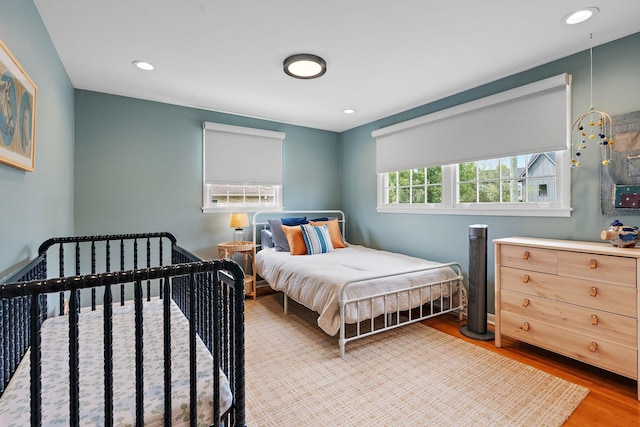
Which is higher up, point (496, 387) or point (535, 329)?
point (535, 329)

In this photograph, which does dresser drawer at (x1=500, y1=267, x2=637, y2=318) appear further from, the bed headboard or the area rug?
the bed headboard

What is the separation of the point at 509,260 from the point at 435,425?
1392mm

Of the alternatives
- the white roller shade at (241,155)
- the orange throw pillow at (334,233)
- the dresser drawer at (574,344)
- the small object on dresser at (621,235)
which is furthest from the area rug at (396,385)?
the white roller shade at (241,155)

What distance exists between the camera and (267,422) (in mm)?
1684

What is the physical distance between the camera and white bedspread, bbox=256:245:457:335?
95.4 inches

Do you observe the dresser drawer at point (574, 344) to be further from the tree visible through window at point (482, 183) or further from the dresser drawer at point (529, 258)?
the tree visible through window at point (482, 183)

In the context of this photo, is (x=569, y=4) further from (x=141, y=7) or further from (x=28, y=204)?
(x=28, y=204)

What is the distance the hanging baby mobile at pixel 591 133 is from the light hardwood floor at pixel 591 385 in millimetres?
1440

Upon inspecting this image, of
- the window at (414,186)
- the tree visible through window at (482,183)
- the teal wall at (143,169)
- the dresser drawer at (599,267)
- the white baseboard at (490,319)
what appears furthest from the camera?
the window at (414,186)

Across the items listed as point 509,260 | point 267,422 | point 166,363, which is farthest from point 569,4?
point 267,422

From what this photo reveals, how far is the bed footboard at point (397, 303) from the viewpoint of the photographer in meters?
2.40

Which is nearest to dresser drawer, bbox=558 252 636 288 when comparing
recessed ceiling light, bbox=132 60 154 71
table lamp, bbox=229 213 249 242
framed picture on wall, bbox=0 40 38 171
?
table lamp, bbox=229 213 249 242

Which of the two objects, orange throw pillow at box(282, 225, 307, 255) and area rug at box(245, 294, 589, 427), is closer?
area rug at box(245, 294, 589, 427)

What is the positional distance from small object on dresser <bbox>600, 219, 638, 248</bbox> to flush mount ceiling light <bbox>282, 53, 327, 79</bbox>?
2.40 m
